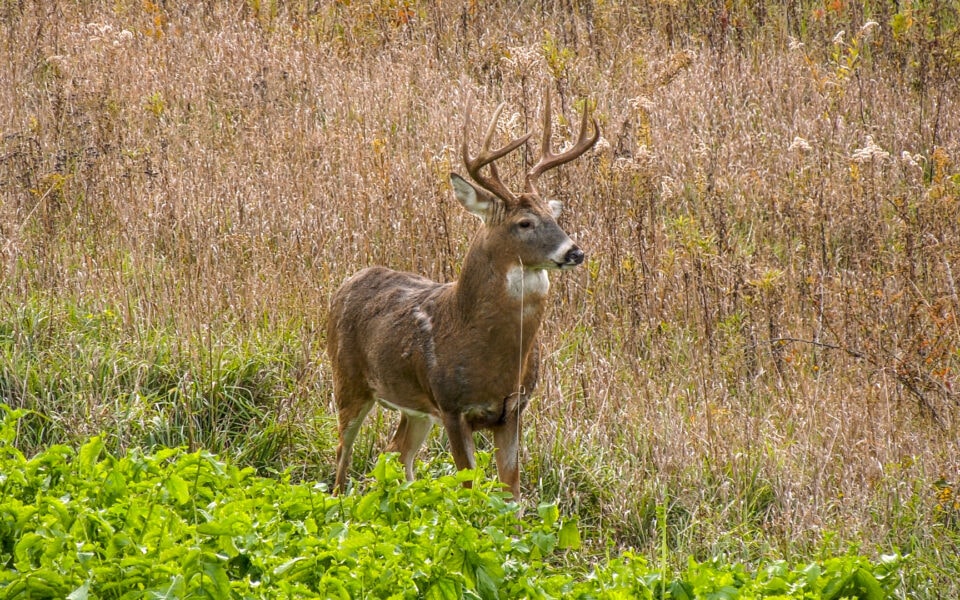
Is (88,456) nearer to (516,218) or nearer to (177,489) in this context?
(177,489)

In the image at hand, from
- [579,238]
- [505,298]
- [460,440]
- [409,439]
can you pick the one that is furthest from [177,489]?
[579,238]

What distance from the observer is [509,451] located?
594 centimetres

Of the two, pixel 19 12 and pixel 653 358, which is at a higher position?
pixel 19 12

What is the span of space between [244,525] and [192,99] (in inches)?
322

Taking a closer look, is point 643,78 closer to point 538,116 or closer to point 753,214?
point 538,116

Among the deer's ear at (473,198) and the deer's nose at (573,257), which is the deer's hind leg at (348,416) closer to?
the deer's ear at (473,198)

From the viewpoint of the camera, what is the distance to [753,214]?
945 cm

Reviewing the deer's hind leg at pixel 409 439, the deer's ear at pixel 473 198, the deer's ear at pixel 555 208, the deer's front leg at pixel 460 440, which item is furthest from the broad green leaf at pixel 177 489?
the deer's ear at pixel 555 208

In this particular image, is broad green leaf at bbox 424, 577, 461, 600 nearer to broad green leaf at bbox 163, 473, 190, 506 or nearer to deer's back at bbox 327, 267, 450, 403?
broad green leaf at bbox 163, 473, 190, 506

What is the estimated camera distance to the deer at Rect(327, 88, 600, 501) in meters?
5.89

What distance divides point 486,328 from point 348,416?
1036 mm

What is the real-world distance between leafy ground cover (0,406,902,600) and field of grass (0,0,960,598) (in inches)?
30.5

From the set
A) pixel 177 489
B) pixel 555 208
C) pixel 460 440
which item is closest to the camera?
pixel 177 489

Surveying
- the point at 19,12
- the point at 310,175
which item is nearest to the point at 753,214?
the point at 310,175
